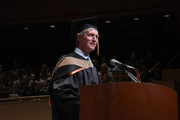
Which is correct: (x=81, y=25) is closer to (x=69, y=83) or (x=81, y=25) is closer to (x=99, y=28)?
(x=69, y=83)

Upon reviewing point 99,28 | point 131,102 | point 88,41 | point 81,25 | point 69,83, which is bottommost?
point 131,102

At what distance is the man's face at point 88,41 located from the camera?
2414mm

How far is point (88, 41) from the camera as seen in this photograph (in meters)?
2.41

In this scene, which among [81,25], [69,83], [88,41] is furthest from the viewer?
[81,25]

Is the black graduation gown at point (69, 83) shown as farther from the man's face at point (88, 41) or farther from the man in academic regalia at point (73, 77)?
the man's face at point (88, 41)

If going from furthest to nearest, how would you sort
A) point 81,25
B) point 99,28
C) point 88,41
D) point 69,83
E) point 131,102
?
1. point 99,28
2. point 81,25
3. point 88,41
4. point 69,83
5. point 131,102

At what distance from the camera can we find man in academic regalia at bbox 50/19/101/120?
6.56 feet

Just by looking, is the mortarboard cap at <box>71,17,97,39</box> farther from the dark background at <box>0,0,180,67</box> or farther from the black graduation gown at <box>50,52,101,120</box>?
the dark background at <box>0,0,180,67</box>

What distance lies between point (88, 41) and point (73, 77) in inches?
16.8

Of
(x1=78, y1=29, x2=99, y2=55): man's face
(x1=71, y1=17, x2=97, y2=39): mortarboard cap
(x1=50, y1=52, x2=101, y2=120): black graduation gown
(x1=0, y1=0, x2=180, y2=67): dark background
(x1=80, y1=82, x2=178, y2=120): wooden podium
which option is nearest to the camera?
(x1=80, y1=82, x2=178, y2=120): wooden podium

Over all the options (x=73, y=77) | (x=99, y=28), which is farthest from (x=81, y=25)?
(x=99, y=28)

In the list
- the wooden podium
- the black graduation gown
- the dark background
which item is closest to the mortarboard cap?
the black graduation gown

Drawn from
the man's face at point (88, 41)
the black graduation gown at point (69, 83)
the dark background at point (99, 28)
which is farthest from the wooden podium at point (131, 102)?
the dark background at point (99, 28)

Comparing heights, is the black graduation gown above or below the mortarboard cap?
below
